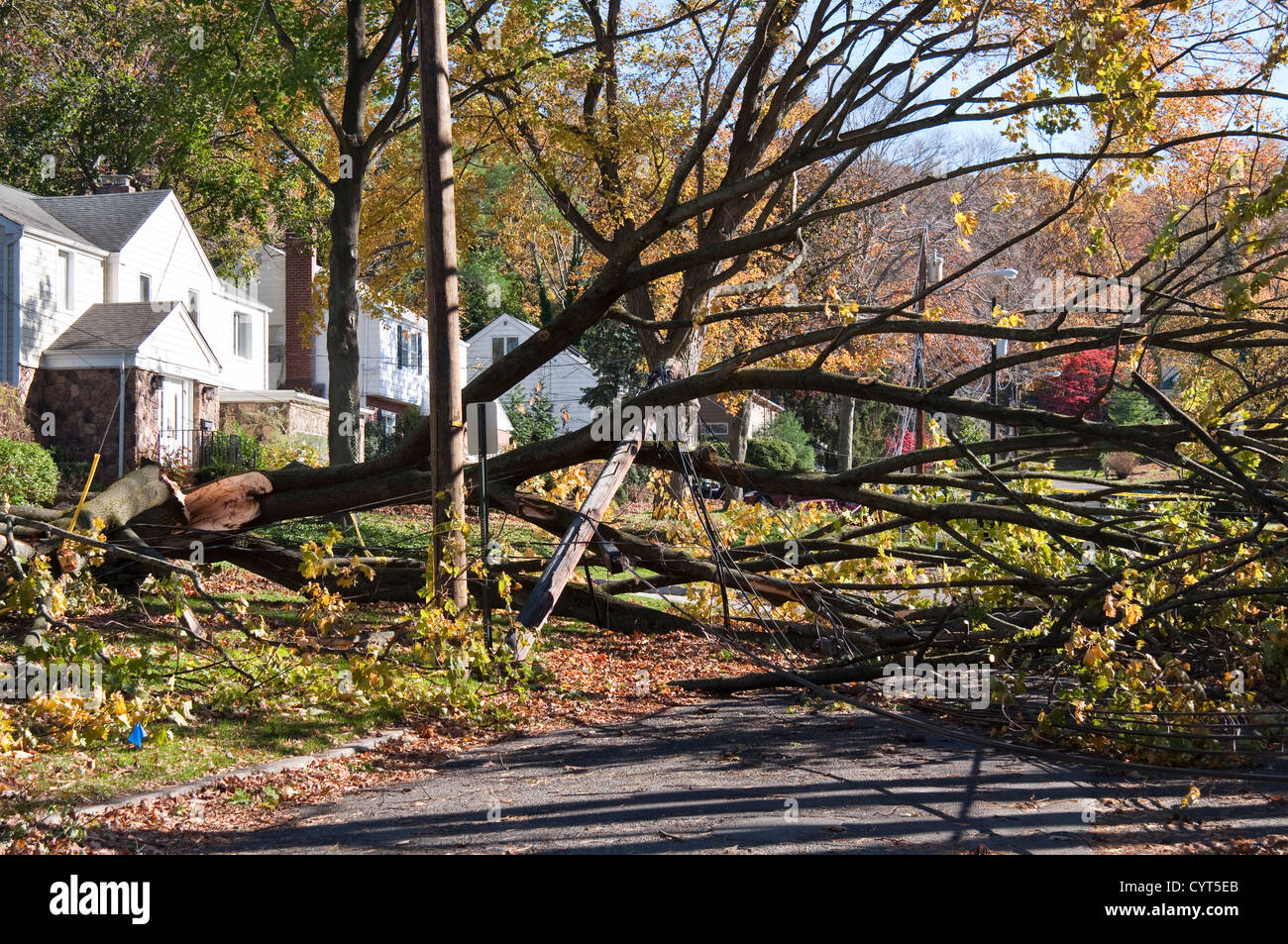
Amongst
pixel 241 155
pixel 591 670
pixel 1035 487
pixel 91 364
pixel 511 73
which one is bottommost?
pixel 591 670

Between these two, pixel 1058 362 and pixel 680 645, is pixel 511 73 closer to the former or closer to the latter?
pixel 680 645

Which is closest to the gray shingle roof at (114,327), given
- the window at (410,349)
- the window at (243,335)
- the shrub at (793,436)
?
the window at (243,335)

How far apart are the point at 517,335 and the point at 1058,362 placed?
2219cm

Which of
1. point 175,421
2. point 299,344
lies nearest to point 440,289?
point 175,421

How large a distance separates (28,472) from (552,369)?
25848mm

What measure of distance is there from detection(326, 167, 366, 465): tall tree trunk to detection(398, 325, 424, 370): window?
21.4m

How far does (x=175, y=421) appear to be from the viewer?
27.6 m

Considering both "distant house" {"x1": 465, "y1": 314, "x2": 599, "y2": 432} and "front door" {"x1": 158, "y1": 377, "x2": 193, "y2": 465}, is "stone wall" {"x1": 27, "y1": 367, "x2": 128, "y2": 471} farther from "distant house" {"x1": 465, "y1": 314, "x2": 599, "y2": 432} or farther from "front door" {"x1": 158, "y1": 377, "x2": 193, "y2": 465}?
"distant house" {"x1": 465, "y1": 314, "x2": 599, "y2": 432}

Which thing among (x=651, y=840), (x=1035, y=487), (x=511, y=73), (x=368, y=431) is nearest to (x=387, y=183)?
(x=511, y=73)

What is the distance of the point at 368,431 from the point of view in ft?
114

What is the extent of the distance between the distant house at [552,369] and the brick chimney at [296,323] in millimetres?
6061

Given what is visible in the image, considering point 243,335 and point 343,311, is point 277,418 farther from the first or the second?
point 343,311

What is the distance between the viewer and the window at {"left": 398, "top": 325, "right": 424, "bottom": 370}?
135 feet

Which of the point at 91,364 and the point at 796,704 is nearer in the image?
the point at 796,704
